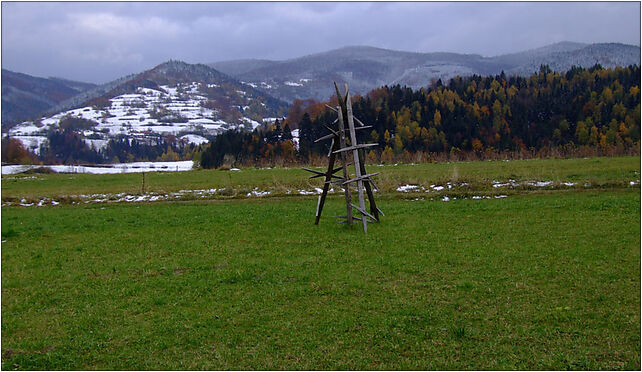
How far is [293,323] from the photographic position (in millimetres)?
8117

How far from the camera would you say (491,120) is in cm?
9094

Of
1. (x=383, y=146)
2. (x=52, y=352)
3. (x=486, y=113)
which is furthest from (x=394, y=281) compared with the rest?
(x=486, y=113)

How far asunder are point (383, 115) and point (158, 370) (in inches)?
3400

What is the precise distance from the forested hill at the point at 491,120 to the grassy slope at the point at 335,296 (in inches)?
2584

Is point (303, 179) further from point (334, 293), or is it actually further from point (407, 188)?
point (334, 293)

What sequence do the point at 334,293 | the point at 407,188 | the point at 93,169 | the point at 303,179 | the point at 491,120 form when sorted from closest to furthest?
1. the point at 334,293
2. the point at 407,188
3. the point at 303,179
4. the point at 491,120
5. the point at 93,169

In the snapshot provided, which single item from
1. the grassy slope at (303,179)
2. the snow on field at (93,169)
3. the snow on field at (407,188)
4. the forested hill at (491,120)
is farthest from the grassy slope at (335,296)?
the forested hill at (491,120)

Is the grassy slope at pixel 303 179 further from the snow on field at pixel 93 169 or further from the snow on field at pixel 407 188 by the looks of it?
the snow on field at pixel 93 169

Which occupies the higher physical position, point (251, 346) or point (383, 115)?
point (383, 115)

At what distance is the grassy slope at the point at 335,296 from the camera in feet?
22.9

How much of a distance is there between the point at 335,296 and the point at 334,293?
17 centimetres

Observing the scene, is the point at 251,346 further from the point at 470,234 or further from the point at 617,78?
the point at 617,78

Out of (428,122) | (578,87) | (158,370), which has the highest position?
(578,87)

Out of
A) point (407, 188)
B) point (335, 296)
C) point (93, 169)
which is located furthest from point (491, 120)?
point (335, 296)
